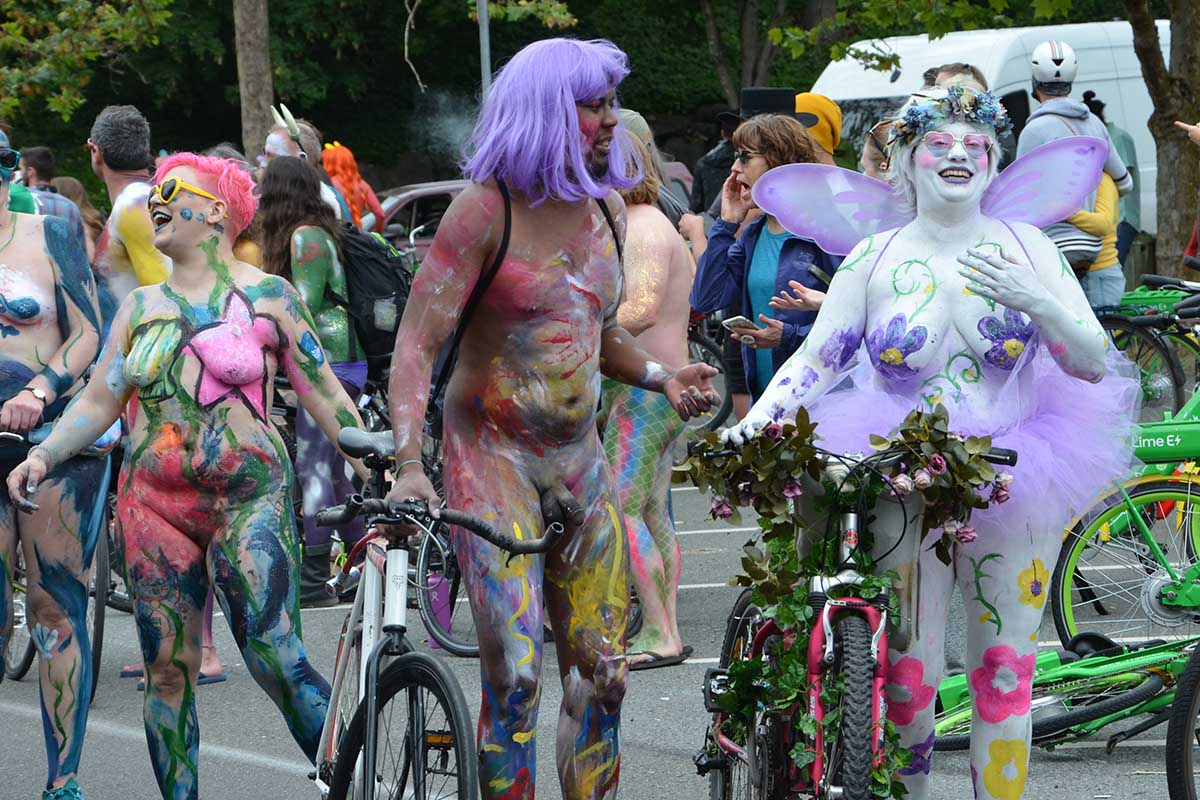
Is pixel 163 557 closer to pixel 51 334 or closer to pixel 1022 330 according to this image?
pixel 51 334

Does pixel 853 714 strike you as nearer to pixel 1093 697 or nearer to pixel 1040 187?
pixel 1040 187

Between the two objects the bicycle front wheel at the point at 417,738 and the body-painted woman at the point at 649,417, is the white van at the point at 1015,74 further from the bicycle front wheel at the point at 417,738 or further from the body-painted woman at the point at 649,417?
the bicycle front wheel at the point at 417,738

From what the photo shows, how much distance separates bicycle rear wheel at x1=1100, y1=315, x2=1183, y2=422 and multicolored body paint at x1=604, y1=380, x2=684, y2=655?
409 cm

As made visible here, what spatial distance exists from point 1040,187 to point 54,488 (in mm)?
3150

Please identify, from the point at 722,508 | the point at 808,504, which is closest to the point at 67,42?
the point at 722,508

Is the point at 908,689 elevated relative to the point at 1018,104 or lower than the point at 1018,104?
elevated

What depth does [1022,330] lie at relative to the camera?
15.4 ft

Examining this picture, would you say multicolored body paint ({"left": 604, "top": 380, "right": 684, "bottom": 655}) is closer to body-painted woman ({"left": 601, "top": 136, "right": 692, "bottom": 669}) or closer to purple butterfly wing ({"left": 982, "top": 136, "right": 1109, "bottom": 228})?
body-painted woman ({"left": 601, "top": 136, "right": 692, "bottom": 669})

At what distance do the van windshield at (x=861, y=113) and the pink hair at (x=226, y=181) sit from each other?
12417 millimetres

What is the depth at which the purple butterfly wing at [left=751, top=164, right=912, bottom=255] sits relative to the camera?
5.12 m

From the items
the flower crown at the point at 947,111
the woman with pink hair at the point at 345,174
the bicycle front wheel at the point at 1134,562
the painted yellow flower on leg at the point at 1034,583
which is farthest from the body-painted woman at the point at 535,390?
the woman with pink hair at the point at 345,174

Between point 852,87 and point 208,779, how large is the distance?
42.0 ft

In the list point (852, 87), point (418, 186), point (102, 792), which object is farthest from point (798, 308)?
point (418, 186)

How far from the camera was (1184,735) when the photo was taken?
5066mm
